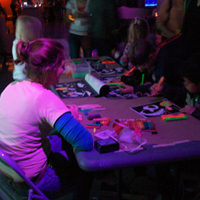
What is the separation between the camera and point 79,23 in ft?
11.0

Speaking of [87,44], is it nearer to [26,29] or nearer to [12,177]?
[26,29]

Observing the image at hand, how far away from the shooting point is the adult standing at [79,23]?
3340 millimetres

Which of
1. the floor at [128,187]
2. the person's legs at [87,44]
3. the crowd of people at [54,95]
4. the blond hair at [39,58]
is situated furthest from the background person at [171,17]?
the blond hair at [39,58]

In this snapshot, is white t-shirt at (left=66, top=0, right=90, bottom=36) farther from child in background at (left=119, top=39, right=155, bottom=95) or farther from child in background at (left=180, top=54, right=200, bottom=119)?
child in background at (left=180, top=54, right=200, bottom=119)

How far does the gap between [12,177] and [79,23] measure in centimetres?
273

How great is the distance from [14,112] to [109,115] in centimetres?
63

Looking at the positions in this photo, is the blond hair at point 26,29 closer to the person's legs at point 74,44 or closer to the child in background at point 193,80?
the person's legs at point 74,44

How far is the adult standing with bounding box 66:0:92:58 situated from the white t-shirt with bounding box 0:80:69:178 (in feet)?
7.88

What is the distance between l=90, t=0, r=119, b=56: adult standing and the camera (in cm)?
320

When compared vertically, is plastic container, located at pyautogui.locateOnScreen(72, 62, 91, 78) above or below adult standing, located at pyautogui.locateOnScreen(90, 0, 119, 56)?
below

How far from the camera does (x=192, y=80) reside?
4.90 ft

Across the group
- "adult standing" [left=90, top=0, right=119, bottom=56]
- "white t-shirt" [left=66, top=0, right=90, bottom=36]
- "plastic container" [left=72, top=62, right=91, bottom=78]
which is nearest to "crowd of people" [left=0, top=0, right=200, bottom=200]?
"plastic container" [left=72, top=62, right=91, bottom=78]

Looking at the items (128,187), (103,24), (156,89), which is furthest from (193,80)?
(103,24)

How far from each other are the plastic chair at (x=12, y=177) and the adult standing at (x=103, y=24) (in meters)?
2.52
